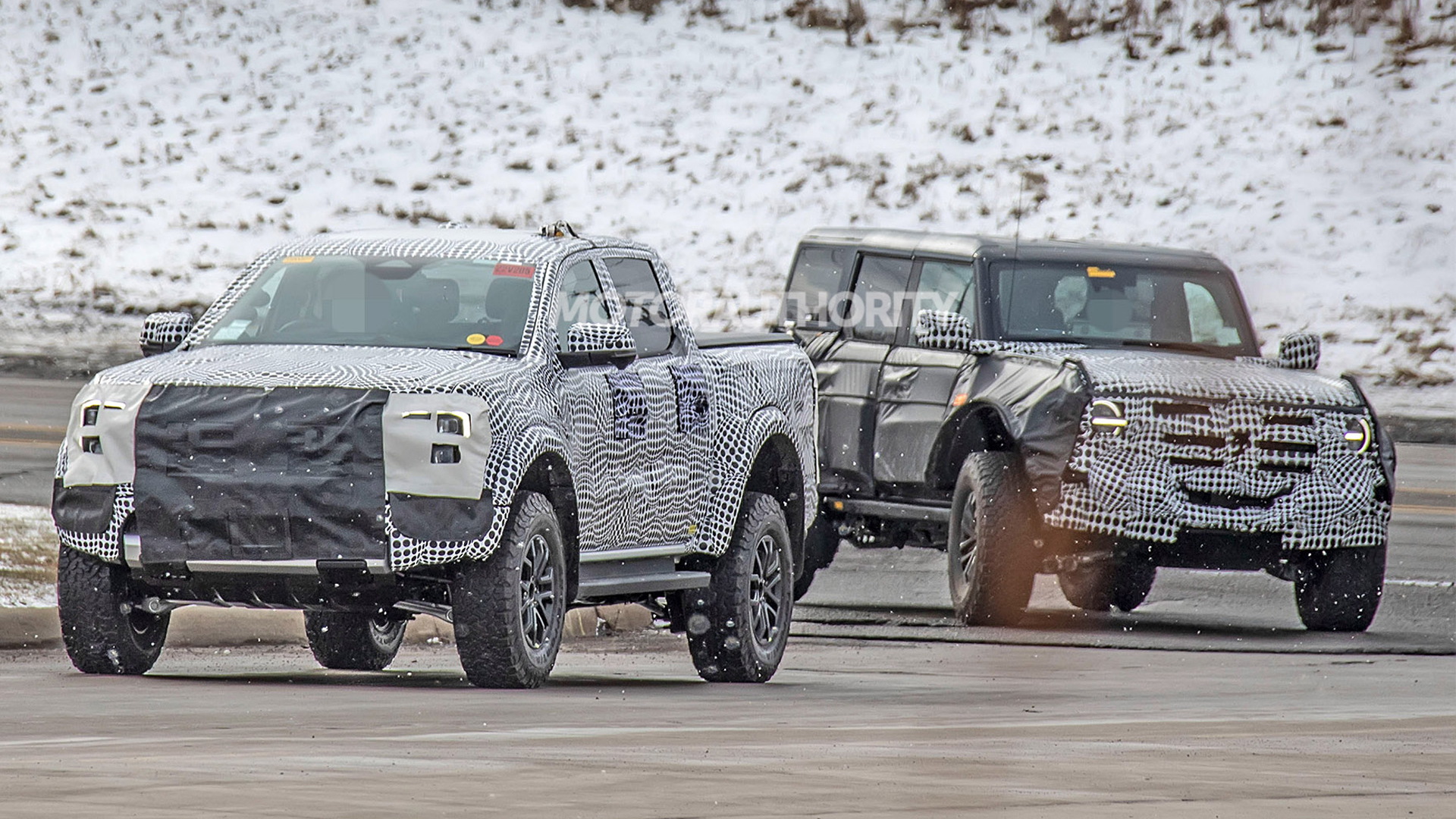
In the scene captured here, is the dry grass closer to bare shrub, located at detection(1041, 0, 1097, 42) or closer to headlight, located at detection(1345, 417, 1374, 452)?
headlight, located at detection(1345, 417, 1374, 452)

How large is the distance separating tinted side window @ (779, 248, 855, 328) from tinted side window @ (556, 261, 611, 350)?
5.43 meters

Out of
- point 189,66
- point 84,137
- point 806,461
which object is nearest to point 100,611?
point 806,461

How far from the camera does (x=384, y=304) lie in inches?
450

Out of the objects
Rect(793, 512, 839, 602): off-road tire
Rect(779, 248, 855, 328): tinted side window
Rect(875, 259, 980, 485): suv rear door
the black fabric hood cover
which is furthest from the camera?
Rect(779, 248, 855, 328): tinted side window

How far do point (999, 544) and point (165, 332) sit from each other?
203 inches

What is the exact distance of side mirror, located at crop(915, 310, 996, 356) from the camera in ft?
52.1

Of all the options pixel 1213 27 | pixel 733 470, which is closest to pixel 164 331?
pixel 733 470

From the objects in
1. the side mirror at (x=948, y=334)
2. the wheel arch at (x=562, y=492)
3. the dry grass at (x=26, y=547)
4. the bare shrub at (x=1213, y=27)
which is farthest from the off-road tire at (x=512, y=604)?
the bare shrub at (x=1213, y=27)

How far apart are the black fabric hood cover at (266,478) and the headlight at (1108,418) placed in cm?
540

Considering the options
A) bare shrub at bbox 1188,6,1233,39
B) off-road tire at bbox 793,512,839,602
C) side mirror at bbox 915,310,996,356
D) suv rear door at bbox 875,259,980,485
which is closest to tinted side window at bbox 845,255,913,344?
suv rear door at bbox 875,259,980,485

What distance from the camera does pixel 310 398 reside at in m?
10.3

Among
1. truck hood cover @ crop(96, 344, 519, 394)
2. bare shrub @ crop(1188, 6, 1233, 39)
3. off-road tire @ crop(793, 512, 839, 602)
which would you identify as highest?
bare shrub @ crop(1188, 6, 1233, 39)

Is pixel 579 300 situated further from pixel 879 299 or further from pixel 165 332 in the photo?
pixel 879 299

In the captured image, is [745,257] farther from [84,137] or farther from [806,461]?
[806,461]
